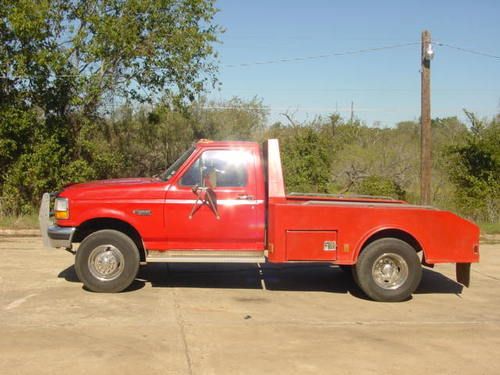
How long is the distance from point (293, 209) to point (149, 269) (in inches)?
129

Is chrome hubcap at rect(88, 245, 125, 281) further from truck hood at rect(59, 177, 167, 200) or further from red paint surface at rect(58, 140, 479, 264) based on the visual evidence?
truck hood at rect(59, 177, 167, 200)

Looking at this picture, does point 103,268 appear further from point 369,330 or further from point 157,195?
point 369,330

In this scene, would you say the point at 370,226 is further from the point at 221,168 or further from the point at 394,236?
the point at 221,168

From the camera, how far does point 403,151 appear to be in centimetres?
2092

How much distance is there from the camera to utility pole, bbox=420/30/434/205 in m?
16.0

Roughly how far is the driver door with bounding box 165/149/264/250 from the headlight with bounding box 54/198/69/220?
4.37 ft

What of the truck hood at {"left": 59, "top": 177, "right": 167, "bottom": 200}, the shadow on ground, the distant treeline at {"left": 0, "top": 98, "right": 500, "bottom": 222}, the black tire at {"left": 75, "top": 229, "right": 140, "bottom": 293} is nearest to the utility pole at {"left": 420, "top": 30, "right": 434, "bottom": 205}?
the distant treeline at {"left": 0, "top": 98, "right": 500, "bottom": 222}

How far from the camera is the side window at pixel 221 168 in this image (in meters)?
8.17

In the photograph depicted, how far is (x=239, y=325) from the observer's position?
6680 millimetres

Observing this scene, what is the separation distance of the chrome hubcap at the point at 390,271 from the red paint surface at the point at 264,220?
331 millimetres

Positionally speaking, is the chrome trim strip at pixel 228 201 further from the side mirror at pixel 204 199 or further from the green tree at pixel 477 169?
the green tree at pixel 477 169

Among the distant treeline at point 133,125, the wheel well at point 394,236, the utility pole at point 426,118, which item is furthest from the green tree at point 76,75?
the wheel well at point 394,236

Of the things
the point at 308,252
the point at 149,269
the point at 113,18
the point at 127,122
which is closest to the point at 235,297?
the point at 308,252

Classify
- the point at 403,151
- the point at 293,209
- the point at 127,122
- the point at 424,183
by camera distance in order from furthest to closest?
the point at 403,151 < the point at 127,122 < the point at 424,183 < the point at 293,209
